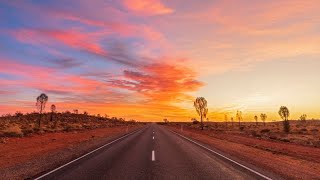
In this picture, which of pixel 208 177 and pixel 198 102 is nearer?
pixel 208 177

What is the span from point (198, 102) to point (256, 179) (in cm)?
7395

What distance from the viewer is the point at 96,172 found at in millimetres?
11125

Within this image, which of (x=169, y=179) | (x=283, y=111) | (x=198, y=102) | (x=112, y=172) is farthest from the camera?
(x=198, y=102)

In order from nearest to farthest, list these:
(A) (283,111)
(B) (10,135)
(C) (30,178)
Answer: (C) (30,178)
(B) (10,135)
(A) (283,111)

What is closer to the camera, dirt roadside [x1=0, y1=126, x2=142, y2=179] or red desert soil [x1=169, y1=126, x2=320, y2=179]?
red desert soil [x1=169, y1=126, x2=320, y2=179]

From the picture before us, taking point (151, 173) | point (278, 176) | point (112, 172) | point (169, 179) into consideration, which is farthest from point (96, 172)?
point (278, 176)

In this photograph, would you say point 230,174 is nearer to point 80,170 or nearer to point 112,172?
point 112,172

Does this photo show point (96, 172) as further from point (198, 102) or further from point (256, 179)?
point (198, 102)

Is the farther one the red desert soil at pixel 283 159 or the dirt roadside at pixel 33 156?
the dirt roadside at pixel 33 156

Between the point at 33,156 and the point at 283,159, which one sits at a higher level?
the point at 283,159

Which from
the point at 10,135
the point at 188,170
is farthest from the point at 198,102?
the point at 188,170

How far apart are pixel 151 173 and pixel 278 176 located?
4.48 meters

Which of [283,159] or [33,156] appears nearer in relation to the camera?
[283,159]

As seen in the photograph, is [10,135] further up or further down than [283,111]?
further down
